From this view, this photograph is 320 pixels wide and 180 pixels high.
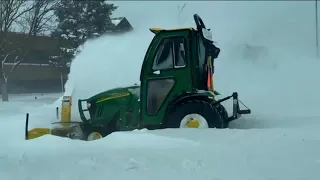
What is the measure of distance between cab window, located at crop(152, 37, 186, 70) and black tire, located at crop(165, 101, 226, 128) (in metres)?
0.81

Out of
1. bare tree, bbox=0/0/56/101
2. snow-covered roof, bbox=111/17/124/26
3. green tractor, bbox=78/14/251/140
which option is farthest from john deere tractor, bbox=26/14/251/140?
snow-covered roof, bbox=111/17/124/26

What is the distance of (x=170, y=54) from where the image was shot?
339 inches

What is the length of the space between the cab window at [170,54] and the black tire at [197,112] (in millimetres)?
814

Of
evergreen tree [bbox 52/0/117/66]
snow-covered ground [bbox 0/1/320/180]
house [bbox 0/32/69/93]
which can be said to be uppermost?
evergreen tree [bbox 52/0/117/66]

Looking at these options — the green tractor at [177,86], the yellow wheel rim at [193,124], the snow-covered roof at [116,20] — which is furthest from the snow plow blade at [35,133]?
the snow-covered roof at [116,20]

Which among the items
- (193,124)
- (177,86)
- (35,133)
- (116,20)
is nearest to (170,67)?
(177,86)

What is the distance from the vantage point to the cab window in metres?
8.61

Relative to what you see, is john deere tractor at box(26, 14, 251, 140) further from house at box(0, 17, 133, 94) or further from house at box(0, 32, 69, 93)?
house at box(0, 32, 69, 93)

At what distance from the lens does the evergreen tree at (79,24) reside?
39562mm

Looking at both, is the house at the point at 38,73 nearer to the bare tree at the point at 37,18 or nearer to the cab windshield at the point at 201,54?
the bare tree at the point at 37,18

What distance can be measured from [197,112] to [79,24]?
115ft

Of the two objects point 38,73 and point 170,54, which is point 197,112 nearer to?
point 170,54

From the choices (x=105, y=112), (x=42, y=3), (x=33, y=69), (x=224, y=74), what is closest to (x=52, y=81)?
(x=33, y=69)

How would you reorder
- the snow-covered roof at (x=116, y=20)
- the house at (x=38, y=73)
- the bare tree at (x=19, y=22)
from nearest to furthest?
the bare tree at (x=19, y=22)
the snow-covered roof at (x=116, y=20)
the house at (x=38, y=73)
